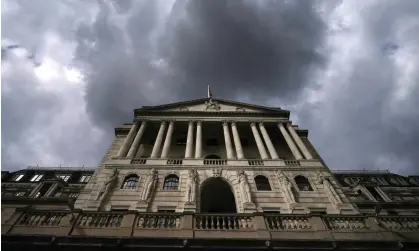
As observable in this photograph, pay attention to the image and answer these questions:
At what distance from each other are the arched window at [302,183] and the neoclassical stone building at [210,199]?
0.09 m

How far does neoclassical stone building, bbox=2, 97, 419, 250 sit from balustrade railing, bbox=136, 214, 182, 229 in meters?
0.07

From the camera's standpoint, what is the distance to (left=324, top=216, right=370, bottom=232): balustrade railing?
58.0 ft

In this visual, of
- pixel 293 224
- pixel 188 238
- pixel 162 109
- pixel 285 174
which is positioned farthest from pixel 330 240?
pixel 162 109

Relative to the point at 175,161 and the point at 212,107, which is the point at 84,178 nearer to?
the point at 212,107

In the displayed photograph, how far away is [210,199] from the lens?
25.7 meters

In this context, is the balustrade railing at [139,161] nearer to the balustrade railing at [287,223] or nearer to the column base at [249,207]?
the column base at [249,207]

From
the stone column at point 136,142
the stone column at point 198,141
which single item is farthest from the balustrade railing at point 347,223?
the stone column at point 136,142

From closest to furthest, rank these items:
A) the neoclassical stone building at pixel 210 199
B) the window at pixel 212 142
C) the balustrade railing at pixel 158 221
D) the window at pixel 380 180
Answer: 1. the neoclassical stone building at pixel 210 199
2. the balustrade railing at pixel 158 221
3. the window at pixel 212 142
4. the window at pixel 380 180

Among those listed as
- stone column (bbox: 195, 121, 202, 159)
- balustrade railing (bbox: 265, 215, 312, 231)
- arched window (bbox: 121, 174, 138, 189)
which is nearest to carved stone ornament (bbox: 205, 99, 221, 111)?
stone column (bbox: 195, 121, 202, 159)

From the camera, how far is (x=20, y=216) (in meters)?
17.2

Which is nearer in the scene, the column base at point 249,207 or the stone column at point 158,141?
the column base at point 249,207

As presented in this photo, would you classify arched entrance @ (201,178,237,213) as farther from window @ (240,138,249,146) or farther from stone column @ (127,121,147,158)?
window @ (240,138,249,146)

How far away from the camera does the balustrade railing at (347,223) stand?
1769cm

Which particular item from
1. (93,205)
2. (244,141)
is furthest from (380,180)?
(93,205)
